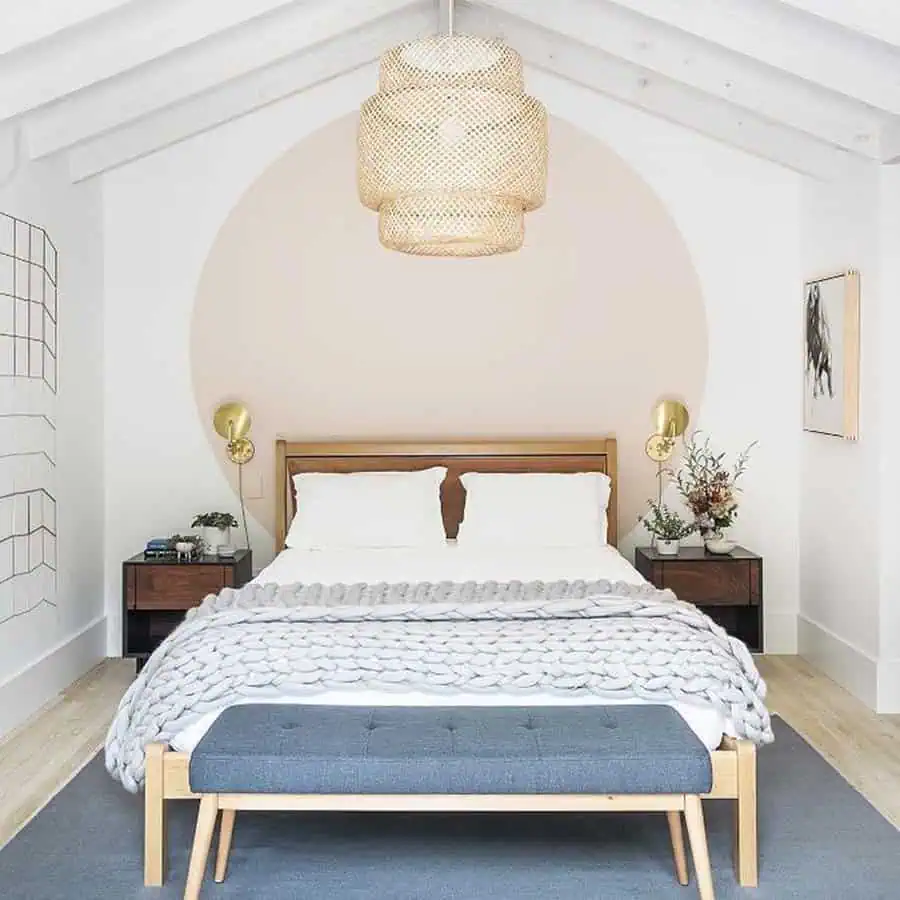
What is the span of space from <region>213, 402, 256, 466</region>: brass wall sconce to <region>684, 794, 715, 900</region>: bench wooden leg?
3.33 metres

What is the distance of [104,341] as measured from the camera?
6.00 metres

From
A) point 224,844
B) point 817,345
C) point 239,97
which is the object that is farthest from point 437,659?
point 239,97

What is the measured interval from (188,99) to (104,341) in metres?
1.24

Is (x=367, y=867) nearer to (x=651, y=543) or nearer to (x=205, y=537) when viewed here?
(x=205, y=537)

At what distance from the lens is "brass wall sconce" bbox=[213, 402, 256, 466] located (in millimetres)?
5906

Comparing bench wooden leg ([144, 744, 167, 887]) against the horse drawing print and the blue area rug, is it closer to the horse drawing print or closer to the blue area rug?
the blue area rug

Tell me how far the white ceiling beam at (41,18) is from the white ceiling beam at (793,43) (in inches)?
68.4

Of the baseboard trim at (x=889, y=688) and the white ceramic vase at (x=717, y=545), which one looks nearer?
the baseboard trim at (x=889, y=688)

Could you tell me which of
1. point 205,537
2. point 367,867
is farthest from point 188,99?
point 367,867

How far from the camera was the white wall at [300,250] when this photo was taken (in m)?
5.99

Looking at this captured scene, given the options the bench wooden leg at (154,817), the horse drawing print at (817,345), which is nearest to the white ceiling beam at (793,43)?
the horse drawing print at (817,345)

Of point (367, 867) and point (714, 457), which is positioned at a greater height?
point (714, 457)

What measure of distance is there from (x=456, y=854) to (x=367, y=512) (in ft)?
6.89

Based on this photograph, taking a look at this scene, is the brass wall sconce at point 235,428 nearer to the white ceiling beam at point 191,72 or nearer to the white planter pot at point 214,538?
the white planter pot at point 214,538
